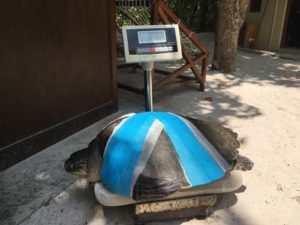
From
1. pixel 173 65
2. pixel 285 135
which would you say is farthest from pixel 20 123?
pixel 173 65

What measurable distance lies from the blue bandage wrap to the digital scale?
547mm

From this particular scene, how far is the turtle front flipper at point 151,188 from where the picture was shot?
2.05 meters

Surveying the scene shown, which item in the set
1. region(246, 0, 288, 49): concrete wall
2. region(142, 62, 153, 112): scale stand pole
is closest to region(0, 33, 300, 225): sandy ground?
region(142, 62, 153, 112): scale stand pole

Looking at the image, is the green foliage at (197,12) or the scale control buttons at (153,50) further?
the green foliage at (197,12)

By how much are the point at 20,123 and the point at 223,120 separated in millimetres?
2467

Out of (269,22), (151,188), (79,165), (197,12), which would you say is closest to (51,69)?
(79,165)

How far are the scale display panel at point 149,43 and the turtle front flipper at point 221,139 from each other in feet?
2.07

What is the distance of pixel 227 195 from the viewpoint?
267cm

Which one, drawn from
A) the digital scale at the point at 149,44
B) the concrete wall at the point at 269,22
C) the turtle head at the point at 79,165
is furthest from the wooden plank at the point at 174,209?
the concrete wall at the point at 269,22

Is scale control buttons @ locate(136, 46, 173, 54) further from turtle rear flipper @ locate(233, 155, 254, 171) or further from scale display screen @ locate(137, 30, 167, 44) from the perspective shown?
turtle rear flipper @ locate(233, 155, 254, 171)

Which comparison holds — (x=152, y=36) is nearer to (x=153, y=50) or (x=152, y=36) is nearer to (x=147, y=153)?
(x=153, y=50)

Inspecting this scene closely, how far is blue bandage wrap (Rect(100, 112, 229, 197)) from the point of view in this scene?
213cm

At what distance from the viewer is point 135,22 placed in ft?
21.1

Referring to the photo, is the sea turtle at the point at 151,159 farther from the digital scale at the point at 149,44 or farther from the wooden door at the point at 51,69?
the wooden door at the point at 51,69
